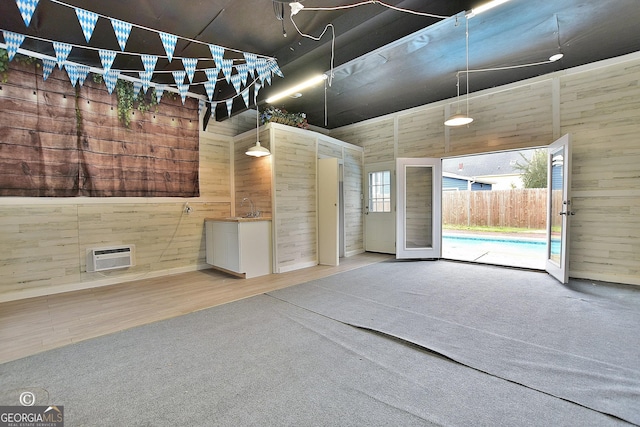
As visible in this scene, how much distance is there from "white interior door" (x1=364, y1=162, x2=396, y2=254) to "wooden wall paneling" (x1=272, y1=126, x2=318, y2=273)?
1.81 m

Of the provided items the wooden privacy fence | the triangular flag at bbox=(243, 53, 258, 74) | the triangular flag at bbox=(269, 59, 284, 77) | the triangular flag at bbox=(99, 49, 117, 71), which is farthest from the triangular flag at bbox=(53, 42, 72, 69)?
the wooden privacy fence

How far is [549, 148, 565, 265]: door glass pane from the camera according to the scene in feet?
13.3

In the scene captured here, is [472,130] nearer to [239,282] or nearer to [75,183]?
[239,282]

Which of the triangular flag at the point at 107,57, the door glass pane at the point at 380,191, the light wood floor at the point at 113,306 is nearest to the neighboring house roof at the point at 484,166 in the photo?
the door glass pane at the point at 380,191

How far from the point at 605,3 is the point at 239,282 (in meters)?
5.46

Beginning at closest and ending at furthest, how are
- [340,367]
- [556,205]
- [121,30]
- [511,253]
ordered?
1. [340,367]
2. [121,30]
3. [556,205]
4. [511,253]

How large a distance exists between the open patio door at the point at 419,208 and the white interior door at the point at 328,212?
1.40 metres

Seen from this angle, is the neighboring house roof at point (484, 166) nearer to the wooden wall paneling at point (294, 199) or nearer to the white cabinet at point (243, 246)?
the wooden wall paneling at point (294, 199)

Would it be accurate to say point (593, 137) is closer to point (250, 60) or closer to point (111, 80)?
point (250, 60)

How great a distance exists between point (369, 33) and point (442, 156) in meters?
3.29

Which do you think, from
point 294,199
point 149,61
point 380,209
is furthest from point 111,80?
point 380,209

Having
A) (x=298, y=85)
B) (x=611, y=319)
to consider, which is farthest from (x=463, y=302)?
(x=298, y=85)

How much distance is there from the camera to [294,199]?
491 cm

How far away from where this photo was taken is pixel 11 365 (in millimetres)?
1976
